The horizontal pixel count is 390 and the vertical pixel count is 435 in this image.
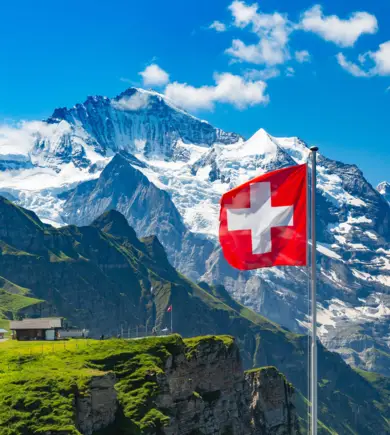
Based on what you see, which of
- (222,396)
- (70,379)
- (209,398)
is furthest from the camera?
(222,396)

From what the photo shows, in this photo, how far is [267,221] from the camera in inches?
1692

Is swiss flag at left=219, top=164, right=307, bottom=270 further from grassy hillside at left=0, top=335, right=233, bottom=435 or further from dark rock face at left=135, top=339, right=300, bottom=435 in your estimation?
dark rock face at left=135, top=339, right=300, bottom=435

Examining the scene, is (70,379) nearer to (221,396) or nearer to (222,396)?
(221,396)

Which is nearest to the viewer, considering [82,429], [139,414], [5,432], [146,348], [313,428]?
[313,428]

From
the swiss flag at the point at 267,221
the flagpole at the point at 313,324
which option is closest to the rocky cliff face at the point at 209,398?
the swiss flag at the point at 267,221

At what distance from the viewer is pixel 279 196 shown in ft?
140

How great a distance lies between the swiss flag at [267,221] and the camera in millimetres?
41906

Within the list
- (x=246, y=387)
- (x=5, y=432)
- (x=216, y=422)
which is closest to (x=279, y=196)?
(x=5, y=432)

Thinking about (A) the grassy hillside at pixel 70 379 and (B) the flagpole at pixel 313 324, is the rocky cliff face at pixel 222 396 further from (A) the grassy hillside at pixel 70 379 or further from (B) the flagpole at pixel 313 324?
(B) the flagpole at pixel 313 324

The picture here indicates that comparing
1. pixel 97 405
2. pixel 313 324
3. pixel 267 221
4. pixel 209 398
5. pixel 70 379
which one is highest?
pixel 267 221

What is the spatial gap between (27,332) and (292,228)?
97880 millimetres

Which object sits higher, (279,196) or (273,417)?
(279,196)

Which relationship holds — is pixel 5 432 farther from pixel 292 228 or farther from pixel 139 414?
pixel 292 228

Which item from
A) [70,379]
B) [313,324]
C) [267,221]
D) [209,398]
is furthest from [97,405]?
[313,324]
